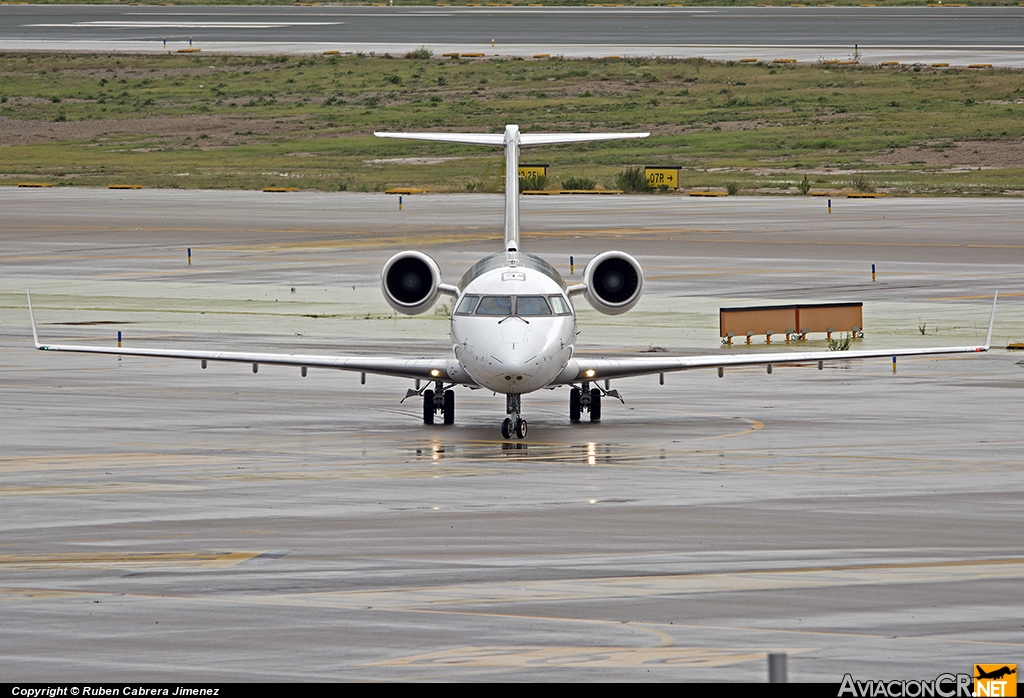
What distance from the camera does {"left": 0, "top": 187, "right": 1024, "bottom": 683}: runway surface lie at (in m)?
13.6

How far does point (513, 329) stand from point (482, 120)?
233 feet

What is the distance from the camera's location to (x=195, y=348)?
111ft

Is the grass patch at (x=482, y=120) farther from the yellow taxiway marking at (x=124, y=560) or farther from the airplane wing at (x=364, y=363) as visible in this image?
the yellow taxiway marking at (x=124, y=560)

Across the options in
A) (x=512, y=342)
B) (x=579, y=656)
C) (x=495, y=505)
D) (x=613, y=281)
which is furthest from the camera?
(x=613, y=281)

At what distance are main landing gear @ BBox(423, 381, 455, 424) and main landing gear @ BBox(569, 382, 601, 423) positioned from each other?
1.92m

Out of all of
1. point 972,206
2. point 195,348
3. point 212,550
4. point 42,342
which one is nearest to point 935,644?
point 212,550

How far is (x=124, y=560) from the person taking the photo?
16734 millimetres

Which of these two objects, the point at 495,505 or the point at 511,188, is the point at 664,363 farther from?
the point at 495,505

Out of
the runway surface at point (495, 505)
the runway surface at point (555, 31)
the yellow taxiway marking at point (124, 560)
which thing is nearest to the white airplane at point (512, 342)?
the runway surface at point (495, 505)

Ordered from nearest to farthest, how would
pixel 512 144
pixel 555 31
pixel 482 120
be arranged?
pixel 512 144 < pixel 482 120 < pixel 555 31

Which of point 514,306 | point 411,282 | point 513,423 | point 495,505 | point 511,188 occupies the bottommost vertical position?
point 495,505

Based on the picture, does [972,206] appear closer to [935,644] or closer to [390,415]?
[390,415]

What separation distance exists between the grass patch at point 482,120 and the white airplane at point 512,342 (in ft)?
135

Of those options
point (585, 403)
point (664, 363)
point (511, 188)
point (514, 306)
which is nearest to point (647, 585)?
Answer: point (514, 306)
